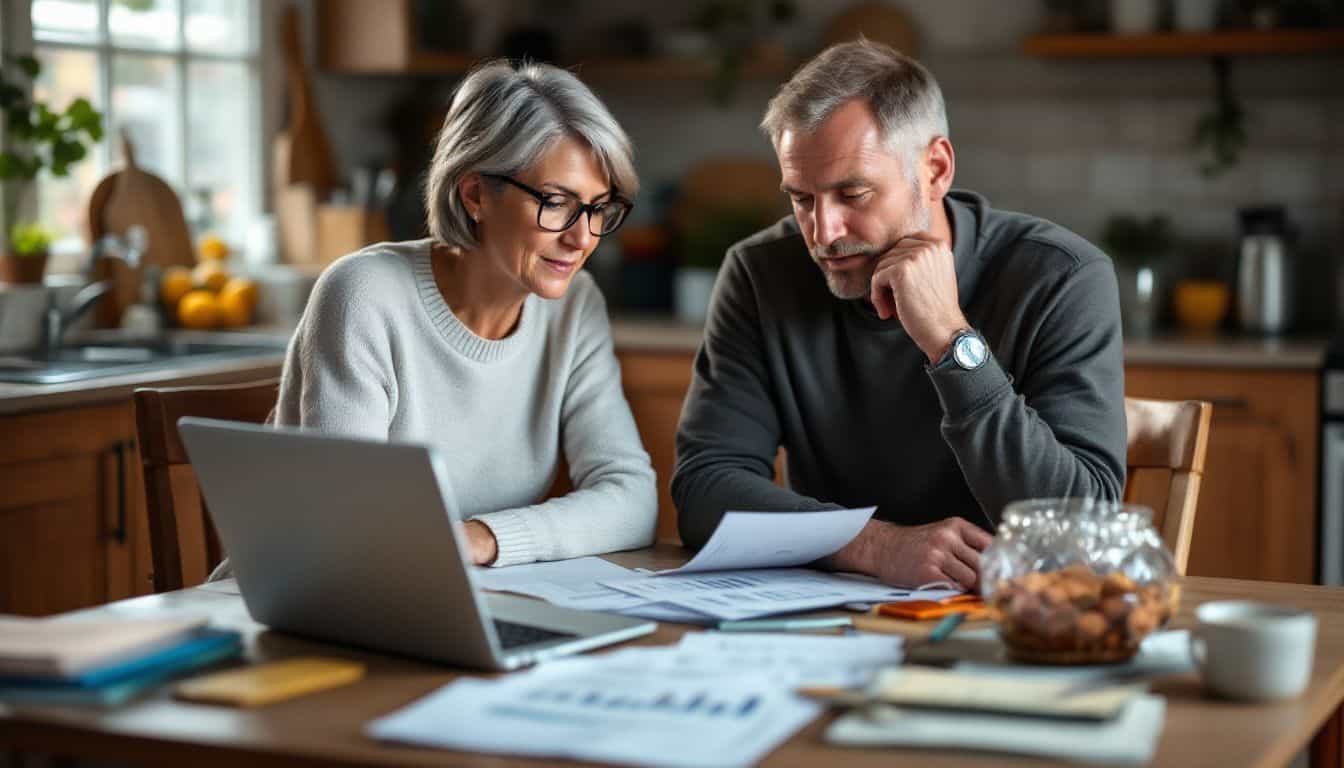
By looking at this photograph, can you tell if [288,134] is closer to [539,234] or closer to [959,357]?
[539,234]

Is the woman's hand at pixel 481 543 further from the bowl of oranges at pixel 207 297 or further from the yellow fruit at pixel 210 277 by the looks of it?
the yellow fruit at pixel 210 277

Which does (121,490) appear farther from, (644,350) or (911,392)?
(911,392)

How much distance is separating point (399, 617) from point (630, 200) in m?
0.91

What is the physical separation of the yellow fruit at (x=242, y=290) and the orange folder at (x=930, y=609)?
2706 mm

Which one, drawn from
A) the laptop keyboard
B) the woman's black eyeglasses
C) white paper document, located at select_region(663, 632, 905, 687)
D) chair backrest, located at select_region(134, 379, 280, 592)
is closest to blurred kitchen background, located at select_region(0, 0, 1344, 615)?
chair backrest, located at select_region(134, 379, 280, 592)

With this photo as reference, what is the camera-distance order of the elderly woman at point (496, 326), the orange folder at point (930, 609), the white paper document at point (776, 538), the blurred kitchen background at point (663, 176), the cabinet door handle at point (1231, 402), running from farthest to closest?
the cabinet door handle at point (1231, 402)
the blurred kitchen background at point (663, 176)
the elderly woman at point (496, 326)
the white paper document at point (776, 538)
the orange folder at point (930, 609)

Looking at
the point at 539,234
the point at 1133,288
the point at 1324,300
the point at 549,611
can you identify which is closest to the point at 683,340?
the point at 1133,288

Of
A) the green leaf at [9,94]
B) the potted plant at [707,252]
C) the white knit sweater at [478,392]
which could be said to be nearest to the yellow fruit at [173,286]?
the green leaf at [9,94]

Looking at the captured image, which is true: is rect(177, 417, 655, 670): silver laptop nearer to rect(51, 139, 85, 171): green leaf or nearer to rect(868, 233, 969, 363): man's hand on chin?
rect(868, 233, 969, 363): man's hand on chin

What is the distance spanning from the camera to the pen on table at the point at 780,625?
4.96 feet

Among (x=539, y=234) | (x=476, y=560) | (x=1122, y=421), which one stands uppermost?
(x=539, y=234)

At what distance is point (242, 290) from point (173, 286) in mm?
159

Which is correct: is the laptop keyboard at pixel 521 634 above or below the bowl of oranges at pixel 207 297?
below

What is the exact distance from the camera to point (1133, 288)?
4254 millimetres
